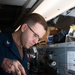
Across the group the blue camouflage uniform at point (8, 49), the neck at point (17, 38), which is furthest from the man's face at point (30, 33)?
the blue camouflage uniform at point (8, 49)

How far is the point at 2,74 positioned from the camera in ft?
4.85

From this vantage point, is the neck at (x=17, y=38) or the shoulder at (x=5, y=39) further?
the neck at (x=17, y=38)

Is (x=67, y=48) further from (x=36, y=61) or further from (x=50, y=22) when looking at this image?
(x=50, y=22)

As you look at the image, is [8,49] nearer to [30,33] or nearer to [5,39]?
[5,39]

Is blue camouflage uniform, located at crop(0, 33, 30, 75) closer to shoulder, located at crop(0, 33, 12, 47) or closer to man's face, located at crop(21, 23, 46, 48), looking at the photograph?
shoulder, located at crop(0, 33, 12, 47)

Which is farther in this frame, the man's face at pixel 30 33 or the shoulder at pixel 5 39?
the man's face at pixel 30 33

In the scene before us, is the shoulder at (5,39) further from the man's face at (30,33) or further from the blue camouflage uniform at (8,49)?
the man's face at (30,33)

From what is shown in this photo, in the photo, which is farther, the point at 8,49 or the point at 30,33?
the point at 30,33

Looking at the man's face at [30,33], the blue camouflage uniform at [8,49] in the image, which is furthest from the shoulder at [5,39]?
the man's face at [30,33]

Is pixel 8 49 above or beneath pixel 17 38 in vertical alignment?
beneath

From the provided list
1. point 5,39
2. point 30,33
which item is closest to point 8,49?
point 5,39

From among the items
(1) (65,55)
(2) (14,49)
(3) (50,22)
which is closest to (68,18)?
(3) (50,22)

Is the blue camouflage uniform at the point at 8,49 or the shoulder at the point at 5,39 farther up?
the shoulder at the point at 5,39

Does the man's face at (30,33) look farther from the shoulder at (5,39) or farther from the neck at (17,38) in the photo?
the shoulder at (5,39)
